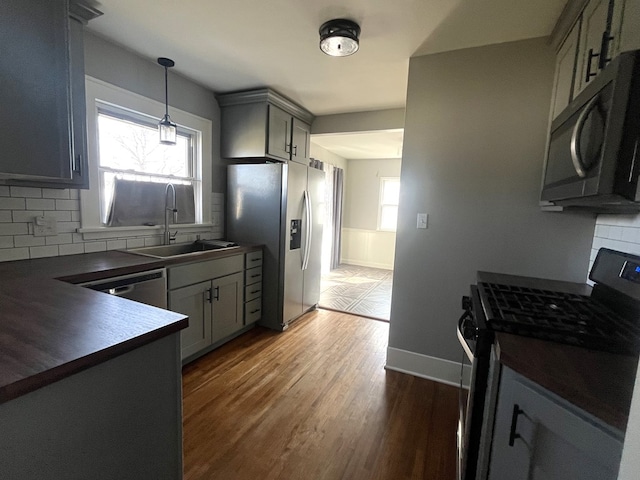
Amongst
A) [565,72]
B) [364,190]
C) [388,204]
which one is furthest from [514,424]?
[364,190]

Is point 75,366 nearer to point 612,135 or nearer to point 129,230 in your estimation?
point 612,135

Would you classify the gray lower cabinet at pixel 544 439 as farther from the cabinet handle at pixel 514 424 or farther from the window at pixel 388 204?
the window at pixel 388 204

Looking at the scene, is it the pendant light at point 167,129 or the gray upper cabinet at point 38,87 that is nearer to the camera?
the gray upper cabinet at point 38,87

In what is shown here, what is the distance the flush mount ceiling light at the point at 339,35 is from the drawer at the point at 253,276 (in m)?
1.99

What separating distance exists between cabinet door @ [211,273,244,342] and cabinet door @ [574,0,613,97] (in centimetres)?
258

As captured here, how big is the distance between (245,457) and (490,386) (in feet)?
4.18

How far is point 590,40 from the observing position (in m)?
1.29

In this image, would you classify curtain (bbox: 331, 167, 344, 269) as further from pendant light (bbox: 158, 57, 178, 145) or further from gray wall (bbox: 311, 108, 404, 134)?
pendant light (bbox: 158, 57, 178, 145)

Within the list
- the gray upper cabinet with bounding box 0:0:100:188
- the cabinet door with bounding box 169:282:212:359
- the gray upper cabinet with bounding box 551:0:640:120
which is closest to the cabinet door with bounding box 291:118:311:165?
the cabinet door with bounding box 169:282:212:359

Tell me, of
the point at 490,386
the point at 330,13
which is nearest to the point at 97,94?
the point at 330,13

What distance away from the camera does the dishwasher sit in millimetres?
1712

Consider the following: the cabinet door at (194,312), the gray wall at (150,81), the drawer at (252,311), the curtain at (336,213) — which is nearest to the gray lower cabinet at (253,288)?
the drawer at (252,311)

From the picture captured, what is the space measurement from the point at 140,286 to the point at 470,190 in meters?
2.30

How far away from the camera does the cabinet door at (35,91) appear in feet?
4.50
